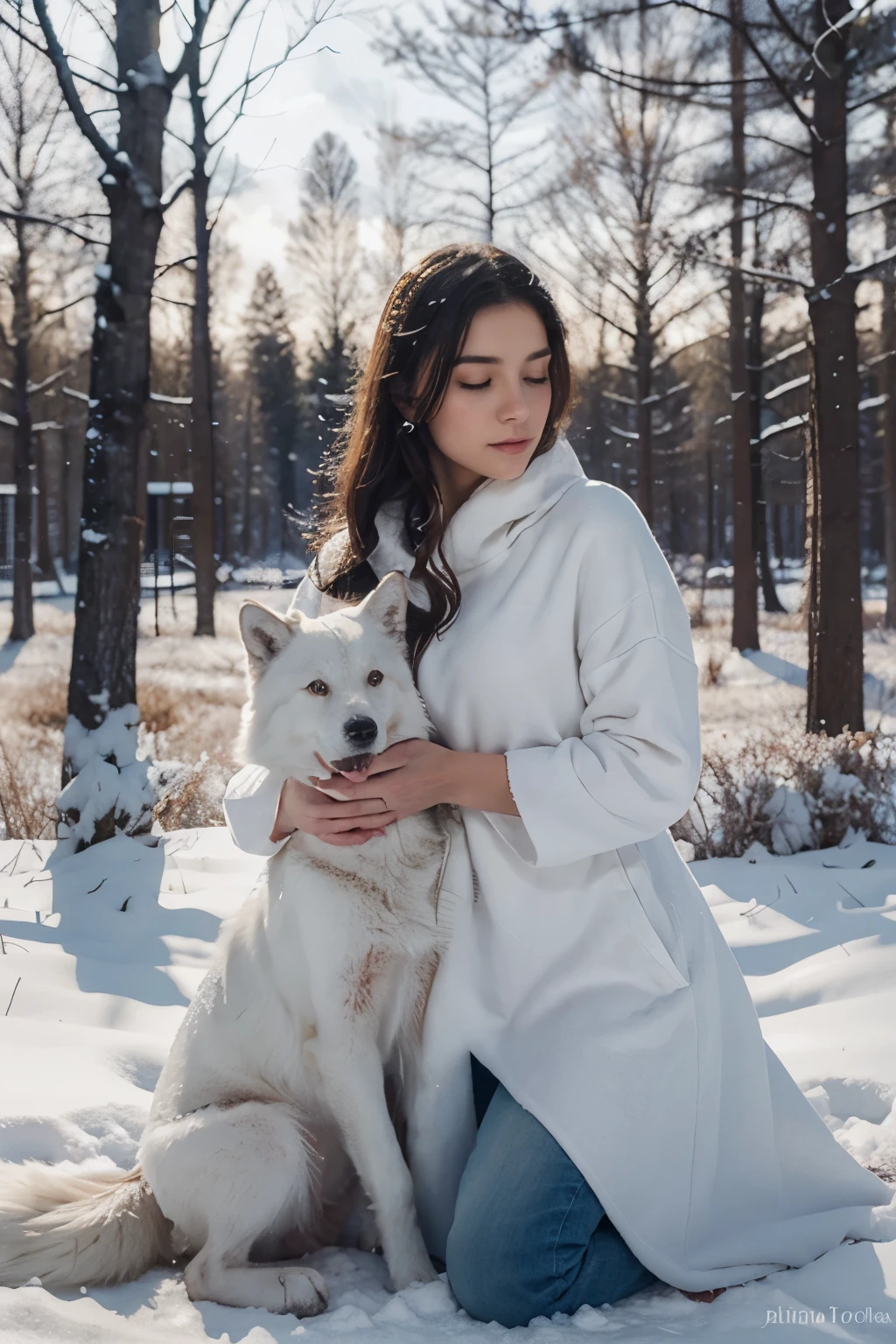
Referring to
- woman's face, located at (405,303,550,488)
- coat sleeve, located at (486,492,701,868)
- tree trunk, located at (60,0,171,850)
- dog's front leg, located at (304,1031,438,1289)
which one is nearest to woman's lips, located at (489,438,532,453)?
woman's face, located at (405,303,550,488)

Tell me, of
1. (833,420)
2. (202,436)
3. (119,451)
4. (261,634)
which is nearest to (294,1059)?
(261,634)

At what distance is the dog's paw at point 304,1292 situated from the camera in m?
1.84

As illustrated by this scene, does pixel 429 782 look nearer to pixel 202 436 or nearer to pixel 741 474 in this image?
pixel 202 436

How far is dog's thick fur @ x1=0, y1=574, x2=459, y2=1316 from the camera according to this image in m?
1.86

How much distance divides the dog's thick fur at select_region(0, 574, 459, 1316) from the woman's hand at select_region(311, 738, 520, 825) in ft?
0.20

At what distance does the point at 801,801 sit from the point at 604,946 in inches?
138

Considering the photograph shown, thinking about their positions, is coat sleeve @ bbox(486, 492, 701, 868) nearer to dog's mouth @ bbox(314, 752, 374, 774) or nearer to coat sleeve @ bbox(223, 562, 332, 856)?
dog's mouth @ bbox(314, 752, 374, 774)

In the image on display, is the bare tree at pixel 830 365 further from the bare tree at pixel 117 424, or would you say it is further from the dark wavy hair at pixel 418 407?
the dark wavy hair at pixel 418 407

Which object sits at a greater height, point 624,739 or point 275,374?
point 275,374

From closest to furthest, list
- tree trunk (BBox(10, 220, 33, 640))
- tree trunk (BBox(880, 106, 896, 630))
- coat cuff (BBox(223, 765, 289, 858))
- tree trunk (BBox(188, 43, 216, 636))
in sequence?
1. coat cuff (BBox(223, 765, 289, 858))
2. tree trunk (BBox(188, 43, 216, 636))
3. tree trunk (BBox(10, 220, 33, 640))
4. tree trunk (BBox(880, 106, 896, 630))

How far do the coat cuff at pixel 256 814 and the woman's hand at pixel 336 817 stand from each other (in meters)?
0.10

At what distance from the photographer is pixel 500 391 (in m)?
2.13

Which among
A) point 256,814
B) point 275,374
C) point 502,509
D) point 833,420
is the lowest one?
point 256,814

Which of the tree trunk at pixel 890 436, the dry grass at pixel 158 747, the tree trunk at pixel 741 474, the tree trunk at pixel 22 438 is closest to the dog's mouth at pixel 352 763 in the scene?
the dry grass at pixel 158 747
